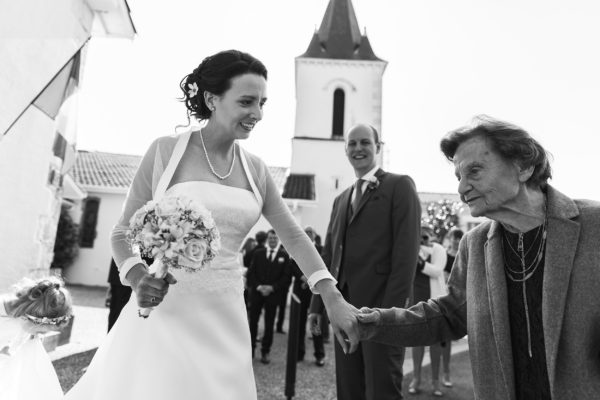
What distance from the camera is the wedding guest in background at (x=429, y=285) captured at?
5.80m

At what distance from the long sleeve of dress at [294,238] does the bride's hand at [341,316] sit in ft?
0.20

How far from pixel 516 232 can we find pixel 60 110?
617cm

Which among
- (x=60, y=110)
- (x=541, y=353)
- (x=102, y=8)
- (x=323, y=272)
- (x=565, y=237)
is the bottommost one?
(x=541, y=353)

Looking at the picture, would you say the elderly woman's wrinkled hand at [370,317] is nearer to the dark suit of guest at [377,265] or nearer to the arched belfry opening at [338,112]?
the dark suit of guest at [377,265]

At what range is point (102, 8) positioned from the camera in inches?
270

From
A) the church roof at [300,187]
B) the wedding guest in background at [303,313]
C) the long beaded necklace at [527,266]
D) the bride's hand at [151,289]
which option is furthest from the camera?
the church roof at [300,187]

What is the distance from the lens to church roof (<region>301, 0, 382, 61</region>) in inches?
971

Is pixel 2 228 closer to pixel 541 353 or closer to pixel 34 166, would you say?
pixel 34 166

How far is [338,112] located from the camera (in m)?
24.0

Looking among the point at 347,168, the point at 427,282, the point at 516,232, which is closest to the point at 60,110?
the point at 427,282

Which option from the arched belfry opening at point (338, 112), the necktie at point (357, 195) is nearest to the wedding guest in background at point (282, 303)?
the necktie at point (357, 195)

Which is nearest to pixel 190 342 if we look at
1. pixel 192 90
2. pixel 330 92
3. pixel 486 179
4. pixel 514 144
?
pixel 192 90

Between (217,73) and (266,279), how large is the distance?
6219 millimetres

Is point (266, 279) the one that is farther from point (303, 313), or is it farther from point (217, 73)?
point (217, 73)
